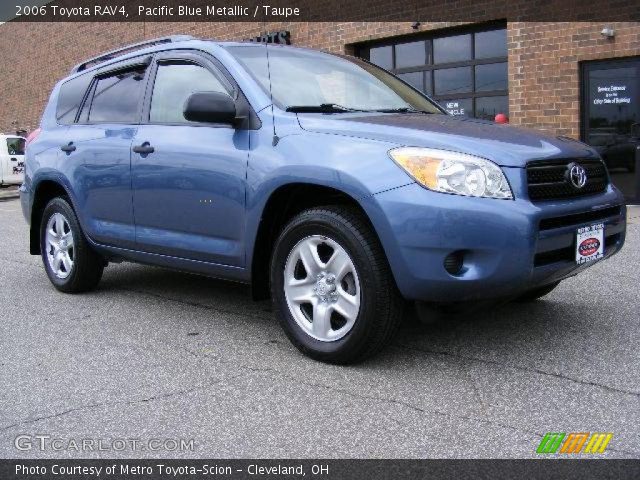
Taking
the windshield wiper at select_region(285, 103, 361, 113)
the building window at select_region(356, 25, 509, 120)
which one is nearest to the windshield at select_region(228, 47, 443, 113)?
the windshield wiper at select_region(285, 103, 361, 113)

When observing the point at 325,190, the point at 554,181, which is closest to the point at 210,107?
the point at 325,190

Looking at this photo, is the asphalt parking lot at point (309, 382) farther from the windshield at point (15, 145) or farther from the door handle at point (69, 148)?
the windshield at point (15, 145)

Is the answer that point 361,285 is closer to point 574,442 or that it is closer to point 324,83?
point 574,442

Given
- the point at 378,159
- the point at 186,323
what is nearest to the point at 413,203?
the point at 378,159

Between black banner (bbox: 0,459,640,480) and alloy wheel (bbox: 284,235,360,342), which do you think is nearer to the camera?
black banner (bbox: 0,459,640,480)

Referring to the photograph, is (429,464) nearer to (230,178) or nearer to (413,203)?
(413,203)

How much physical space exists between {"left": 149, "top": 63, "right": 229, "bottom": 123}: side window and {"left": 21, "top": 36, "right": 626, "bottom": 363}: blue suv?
0.01 metres

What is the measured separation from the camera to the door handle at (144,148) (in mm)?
4652

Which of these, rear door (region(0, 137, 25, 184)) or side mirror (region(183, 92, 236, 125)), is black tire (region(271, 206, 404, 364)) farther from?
rear door (region(0, 137, 25, 184))

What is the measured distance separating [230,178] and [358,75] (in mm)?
1308

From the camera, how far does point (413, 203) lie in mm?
3369

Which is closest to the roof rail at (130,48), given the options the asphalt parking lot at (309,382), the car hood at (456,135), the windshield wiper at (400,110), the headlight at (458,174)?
the windshield wiper at (400,110)

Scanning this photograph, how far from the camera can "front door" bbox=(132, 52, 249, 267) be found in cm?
414
